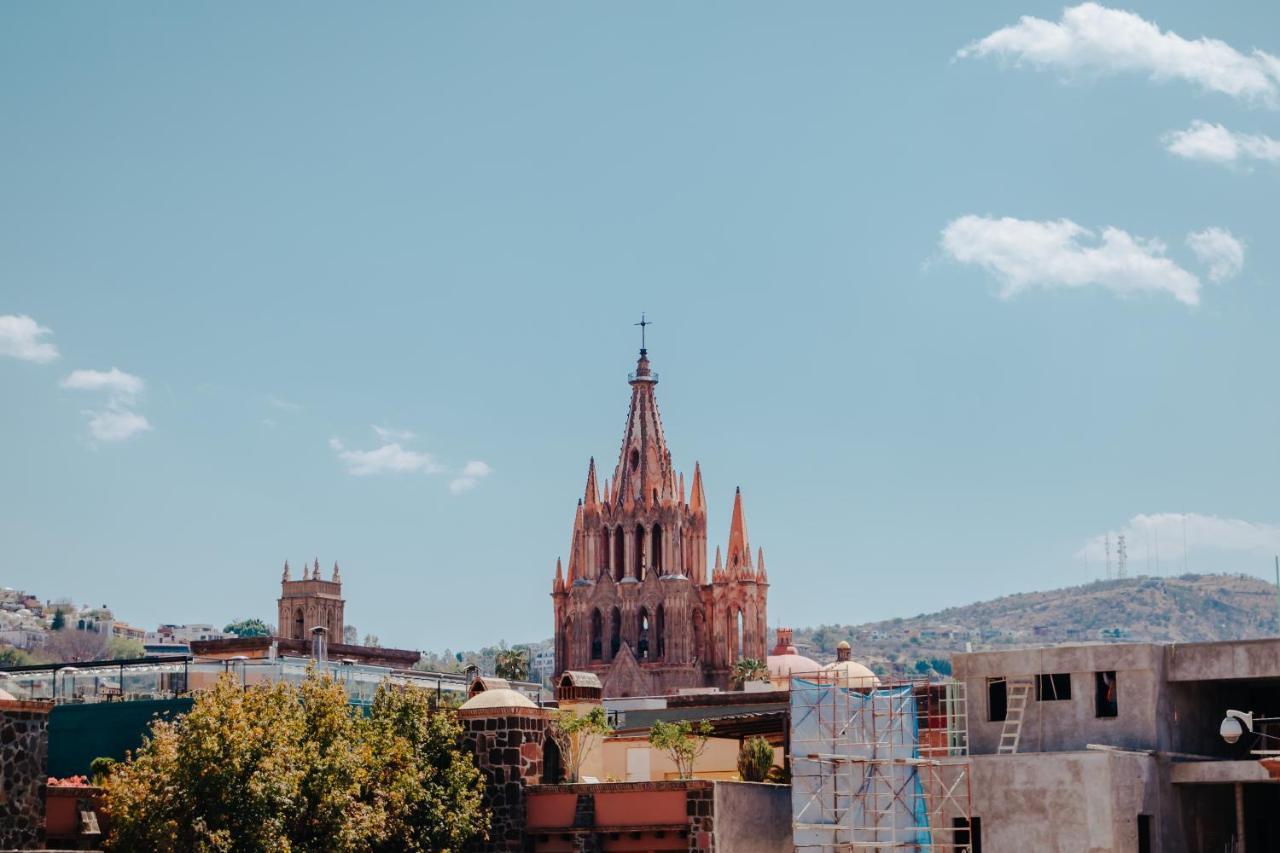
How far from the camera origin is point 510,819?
4472 cm

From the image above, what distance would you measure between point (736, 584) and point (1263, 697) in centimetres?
10340

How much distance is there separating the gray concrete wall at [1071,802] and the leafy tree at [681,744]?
990 cm

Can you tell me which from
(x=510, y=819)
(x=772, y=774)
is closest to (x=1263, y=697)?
(x=772, y=774)

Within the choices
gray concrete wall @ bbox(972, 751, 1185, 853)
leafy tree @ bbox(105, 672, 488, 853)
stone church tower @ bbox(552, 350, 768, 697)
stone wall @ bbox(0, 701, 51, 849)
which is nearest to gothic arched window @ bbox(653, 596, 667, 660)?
stone church tower @ bbox(552, 350, 768, 697)

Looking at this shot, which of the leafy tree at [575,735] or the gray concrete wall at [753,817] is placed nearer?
the gray concrete wall at [753,817]

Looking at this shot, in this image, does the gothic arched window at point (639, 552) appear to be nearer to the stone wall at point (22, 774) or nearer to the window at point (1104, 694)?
the window at point (1104, 694)

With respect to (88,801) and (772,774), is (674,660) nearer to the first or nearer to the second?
(772,774)

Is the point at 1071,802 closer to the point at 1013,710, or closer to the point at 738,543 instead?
the point at 1013,710

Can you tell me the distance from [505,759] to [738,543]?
10909 centimetres

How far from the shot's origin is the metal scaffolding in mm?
44000

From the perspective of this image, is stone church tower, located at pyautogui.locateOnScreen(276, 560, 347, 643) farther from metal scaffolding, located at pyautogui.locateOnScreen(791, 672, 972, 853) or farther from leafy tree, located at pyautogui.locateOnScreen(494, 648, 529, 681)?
metal scaffolding, located at pyautogui.locateOnScreen(791, 672, 972, 853)

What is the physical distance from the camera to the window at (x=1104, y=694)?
1810 inches

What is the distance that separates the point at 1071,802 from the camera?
42312 millimetres

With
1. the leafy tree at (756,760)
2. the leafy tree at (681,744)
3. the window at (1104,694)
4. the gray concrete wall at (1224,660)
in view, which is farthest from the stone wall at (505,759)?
the gray concrete wall at (1224,660)
